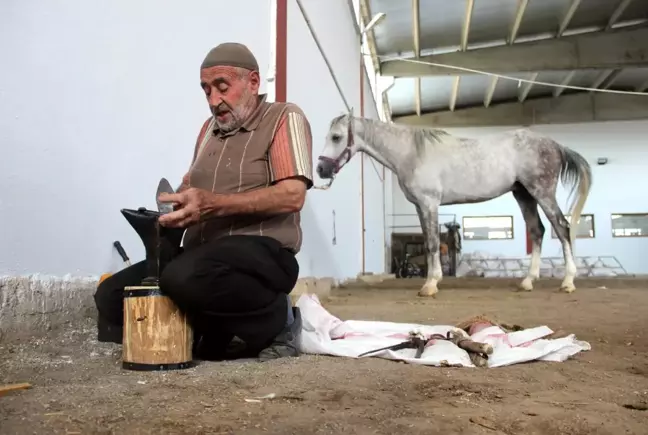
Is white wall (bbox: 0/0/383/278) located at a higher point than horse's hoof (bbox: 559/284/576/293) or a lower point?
higher

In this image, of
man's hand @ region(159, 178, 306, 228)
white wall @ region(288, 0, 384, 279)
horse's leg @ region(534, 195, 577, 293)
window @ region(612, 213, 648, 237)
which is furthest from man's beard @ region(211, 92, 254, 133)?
window @ region(612, 213, 648, 237)

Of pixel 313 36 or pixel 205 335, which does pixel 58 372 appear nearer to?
pixel 205 335

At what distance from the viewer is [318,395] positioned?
3.68ft

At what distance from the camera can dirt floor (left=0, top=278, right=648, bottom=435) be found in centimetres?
91

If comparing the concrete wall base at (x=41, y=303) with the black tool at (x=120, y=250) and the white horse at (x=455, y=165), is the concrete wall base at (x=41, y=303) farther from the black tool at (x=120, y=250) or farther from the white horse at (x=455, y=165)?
the white horse at (x=455, y=165)

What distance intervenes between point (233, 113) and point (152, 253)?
419 mm

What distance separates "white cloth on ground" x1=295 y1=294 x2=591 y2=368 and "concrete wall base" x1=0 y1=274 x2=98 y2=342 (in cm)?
67

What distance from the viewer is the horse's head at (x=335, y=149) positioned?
14.3 ft

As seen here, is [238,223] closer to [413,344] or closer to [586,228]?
[413,344]

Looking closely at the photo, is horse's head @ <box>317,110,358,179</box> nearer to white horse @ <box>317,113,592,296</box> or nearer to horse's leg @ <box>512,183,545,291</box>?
white horse @ <box>317,113,592,296</box>

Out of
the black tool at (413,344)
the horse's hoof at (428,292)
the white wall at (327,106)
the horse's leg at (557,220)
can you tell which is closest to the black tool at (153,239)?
the black tool at (413,344)

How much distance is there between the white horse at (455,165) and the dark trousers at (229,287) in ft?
9.34

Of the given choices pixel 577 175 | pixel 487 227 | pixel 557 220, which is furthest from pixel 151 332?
pixel 487 227

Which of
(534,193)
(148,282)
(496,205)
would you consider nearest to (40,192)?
(148,282)
